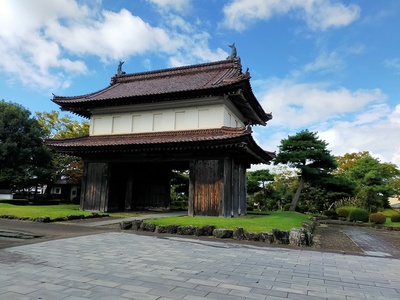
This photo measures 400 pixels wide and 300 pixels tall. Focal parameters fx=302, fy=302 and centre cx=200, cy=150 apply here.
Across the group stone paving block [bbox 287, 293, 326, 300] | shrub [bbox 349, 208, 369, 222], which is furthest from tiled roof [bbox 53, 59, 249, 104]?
shrub [bbox 349, 208, 369, 222]

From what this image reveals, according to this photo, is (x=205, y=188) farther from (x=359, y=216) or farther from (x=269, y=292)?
(x=359, y=216)

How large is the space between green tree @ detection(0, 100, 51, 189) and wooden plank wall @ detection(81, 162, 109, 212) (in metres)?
16.2

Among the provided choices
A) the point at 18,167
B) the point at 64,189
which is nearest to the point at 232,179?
the point at 18,167

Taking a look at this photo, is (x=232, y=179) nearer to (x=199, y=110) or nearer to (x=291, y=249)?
(x=199, y=110)

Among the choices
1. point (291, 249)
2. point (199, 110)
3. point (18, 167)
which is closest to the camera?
point (291, 249)

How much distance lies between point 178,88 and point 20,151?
23.1 metres

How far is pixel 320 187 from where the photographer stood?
35.3 m

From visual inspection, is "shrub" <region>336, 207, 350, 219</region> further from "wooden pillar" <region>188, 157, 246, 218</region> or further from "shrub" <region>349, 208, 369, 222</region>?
"wooden pillar" <region>188, 157, 246, 218</region>

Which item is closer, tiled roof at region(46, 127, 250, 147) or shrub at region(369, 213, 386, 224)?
tiled roof at region(46, 127, 250, 147)

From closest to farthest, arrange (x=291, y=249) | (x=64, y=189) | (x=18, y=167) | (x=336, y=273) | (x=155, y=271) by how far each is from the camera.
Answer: (x=155, y=271), (x=336, y=273), (x=291, y=249), (x=18, y=167), (x=64, y=189)

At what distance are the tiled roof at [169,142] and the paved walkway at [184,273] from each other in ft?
26.6

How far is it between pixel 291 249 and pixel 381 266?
8.65ft

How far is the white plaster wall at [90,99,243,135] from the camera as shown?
19.6 meters

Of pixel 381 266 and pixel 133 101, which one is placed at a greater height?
pixel 133 101
